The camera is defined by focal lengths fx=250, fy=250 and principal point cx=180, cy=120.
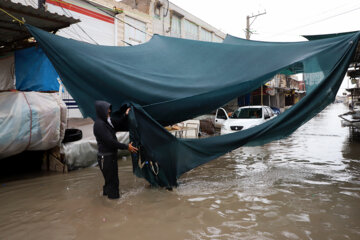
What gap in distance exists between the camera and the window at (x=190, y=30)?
18120mm

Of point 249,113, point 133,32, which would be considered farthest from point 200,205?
point 133,32

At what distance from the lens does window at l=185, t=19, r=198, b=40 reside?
713 inches

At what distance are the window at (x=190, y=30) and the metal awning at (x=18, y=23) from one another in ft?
44.0

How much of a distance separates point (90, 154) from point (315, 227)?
5369 millimetres

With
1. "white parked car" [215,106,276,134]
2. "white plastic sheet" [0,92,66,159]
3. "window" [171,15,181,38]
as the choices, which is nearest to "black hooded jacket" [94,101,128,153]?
"white plastic sheet" [0,92,66,159]

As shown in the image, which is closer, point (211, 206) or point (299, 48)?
point (211, 206)

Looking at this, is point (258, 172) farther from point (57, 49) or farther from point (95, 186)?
point (57, 49)

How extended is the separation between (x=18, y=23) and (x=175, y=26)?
13021 millimetres

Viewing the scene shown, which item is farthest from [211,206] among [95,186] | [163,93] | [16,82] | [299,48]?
[16,82]

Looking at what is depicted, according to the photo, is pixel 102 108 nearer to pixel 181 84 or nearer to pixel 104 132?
pixel 104 132

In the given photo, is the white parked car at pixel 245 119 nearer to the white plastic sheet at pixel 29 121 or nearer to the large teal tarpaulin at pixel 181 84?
the large teal tarpaulin at pixel 181 84

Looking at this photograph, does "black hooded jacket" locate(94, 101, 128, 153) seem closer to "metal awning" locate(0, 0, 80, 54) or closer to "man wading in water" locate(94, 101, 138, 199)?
"man wading in water" locate(94, 101, 138, 199)

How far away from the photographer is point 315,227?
328cm

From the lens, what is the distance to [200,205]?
4.07 m
